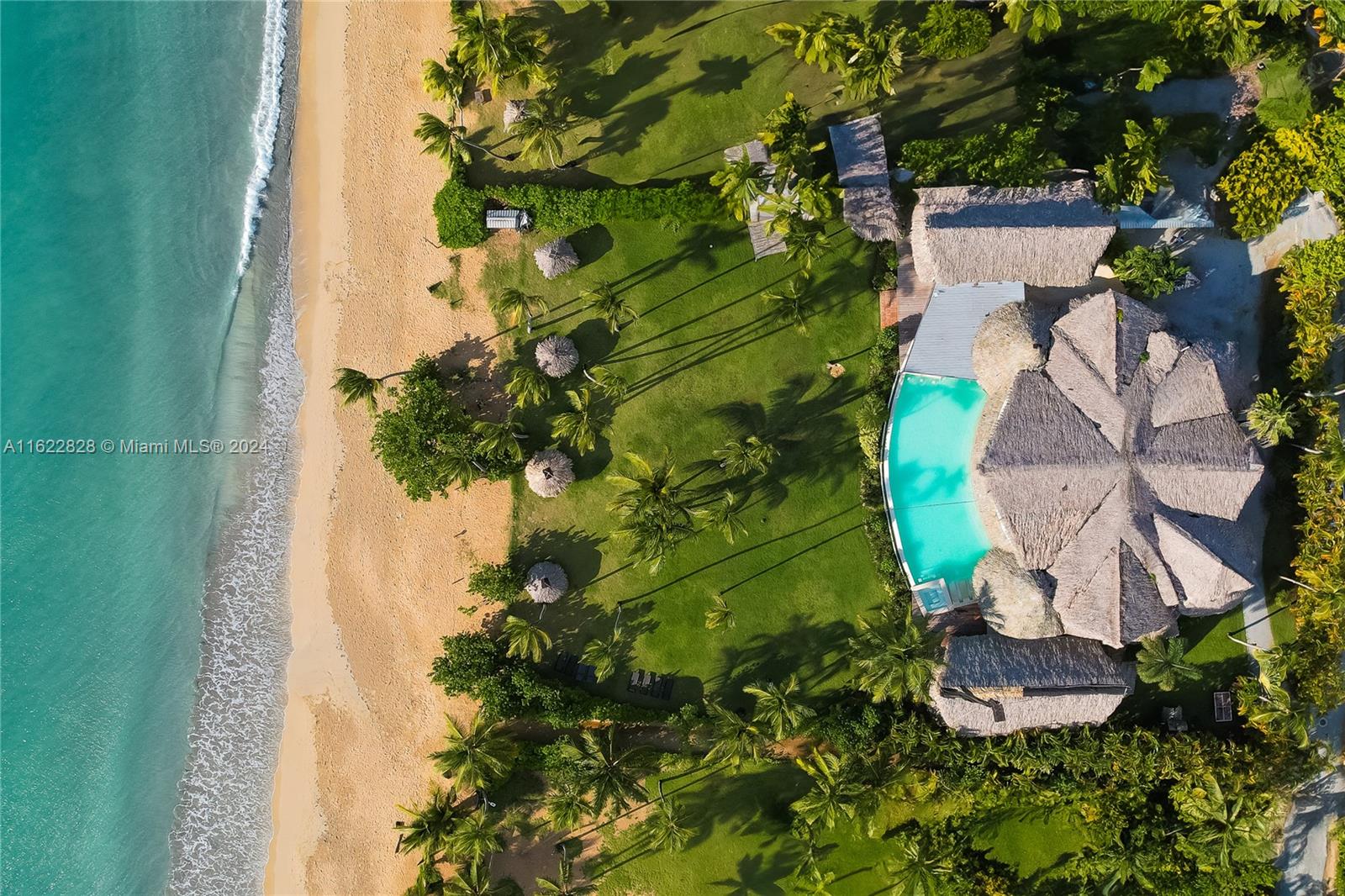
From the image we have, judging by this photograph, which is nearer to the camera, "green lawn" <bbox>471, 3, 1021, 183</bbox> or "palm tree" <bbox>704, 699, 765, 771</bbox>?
"palm tree" <bbox>704, 699, 765, 771</bbox>

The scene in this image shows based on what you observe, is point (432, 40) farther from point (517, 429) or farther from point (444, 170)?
point (517, 429)

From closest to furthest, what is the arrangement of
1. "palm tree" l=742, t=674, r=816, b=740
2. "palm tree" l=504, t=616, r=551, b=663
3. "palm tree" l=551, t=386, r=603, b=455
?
"palm tree" l=742, t=674, r=816, b=740 → "palm tree" l=504, t=616, r=551, b=663 → "palm tree" l=551, t=386, r=603, b=455

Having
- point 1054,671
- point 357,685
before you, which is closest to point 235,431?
point 357,685

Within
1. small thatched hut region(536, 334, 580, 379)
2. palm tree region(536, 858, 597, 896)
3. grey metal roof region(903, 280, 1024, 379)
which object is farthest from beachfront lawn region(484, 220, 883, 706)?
palm tree region(536, 858, 597, 896)

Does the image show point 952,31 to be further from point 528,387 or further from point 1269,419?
point 528,387

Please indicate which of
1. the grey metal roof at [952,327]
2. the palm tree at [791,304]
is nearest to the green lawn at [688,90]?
the palm tree at [791,304]

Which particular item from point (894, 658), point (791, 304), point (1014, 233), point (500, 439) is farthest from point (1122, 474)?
point (500, 439)

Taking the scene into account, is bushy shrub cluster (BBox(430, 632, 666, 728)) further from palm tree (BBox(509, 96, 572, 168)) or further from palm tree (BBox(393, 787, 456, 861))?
palm tree (BBox(509, 96, 572, 168))

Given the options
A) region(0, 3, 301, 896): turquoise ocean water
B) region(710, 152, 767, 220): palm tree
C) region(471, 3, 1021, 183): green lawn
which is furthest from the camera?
region(0, 3, 301, 896): turquoise ocean water

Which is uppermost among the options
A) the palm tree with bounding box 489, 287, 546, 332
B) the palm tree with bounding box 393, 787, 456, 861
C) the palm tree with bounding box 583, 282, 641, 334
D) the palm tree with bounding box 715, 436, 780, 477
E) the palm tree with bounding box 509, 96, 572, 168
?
the palm tree with bounding box 509, 96, 572, 168
